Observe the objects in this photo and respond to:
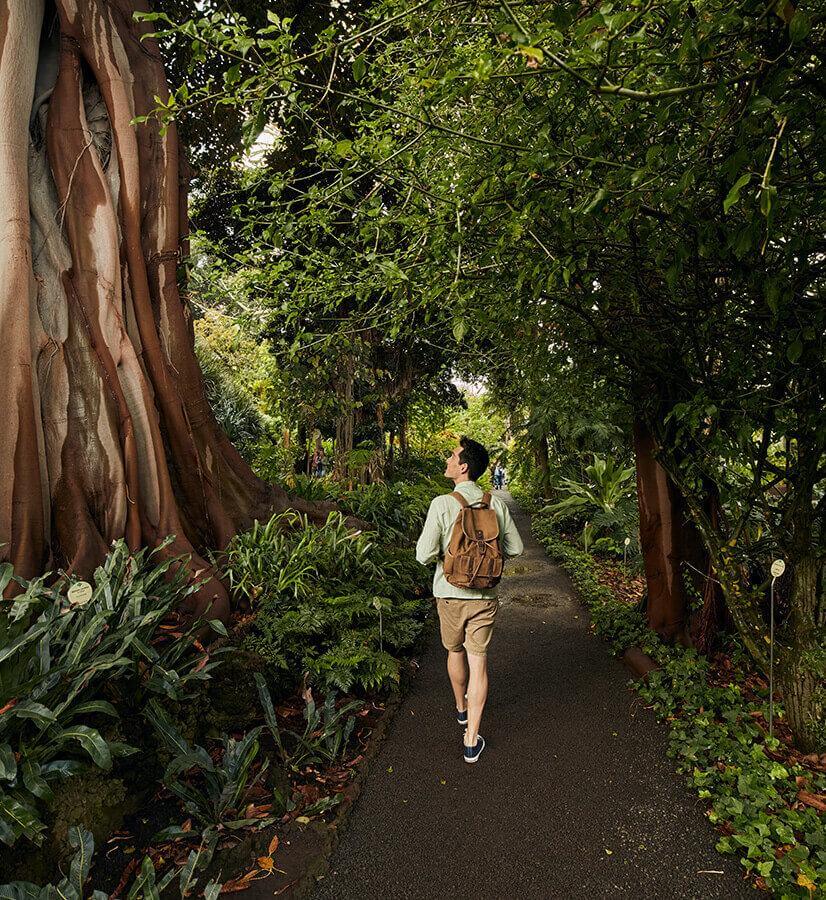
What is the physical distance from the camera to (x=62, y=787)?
2334 mm

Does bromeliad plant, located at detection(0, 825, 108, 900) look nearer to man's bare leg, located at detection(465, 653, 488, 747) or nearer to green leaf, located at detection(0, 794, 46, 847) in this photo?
green leaf, located at detection(0, 794, 46, 847)

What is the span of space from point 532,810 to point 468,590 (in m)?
1.18

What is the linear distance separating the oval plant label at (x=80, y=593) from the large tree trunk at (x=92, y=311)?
1.11 m

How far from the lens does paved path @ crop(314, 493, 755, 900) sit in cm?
244

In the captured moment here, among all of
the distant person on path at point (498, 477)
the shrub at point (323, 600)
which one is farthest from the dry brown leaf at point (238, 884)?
the distant person on path at point (498, 477)

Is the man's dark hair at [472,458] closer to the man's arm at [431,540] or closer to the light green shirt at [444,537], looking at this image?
the light green shirt at [444,537]

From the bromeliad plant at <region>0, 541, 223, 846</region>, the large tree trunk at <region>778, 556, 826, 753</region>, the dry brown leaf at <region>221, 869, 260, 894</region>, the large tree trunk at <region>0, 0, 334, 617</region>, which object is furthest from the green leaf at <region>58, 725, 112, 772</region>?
the large tree trunk at <region>778, 556, 826, 753</region>

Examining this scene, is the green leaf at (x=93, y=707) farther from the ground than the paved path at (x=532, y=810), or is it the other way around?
the green leaf at (x=93, y=707)

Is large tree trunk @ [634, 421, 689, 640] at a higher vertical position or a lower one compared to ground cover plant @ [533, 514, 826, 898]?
higher

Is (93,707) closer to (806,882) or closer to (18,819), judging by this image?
(18,819)

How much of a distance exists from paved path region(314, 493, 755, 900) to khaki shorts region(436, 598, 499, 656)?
2.35 feet

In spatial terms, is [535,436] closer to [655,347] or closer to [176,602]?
[655,347]

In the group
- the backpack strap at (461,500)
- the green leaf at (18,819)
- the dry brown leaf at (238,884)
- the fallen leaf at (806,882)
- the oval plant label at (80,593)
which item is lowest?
the fallen leaf at (806,882)

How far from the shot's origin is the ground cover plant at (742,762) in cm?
243
